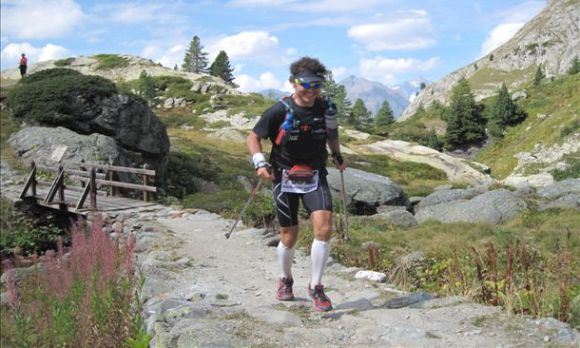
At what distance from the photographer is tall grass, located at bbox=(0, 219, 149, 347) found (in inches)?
167

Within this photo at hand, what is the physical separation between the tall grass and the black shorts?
6.06ft

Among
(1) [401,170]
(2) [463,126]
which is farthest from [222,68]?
(1) [401,170]

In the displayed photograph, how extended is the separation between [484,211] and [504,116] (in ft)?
223

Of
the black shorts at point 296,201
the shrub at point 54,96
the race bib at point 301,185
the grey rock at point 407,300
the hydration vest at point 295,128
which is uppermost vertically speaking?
the shrub at point 54,96

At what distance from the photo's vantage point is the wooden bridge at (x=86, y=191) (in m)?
15.8

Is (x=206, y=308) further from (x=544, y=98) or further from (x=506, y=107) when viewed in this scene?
(x=544, y=98)

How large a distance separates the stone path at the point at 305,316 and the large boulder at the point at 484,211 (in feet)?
42.2

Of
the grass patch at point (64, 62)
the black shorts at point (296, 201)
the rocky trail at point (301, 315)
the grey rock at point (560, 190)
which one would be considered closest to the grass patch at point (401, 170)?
the grey rock at point (560, 190)

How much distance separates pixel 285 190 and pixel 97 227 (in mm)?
1985

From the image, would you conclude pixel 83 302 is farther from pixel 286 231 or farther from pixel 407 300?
pixel 407 300

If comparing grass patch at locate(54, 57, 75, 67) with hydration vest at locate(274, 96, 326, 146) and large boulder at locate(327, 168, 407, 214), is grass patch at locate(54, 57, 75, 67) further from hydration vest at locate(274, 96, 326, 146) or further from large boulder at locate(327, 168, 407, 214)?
hydration vest at locate(274, 96, 326, 146)

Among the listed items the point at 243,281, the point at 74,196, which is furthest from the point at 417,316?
the point at 74,196

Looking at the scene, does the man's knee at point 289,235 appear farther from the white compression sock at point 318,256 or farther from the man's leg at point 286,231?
the white compression sock at point 318,256

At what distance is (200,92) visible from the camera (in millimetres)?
78750
